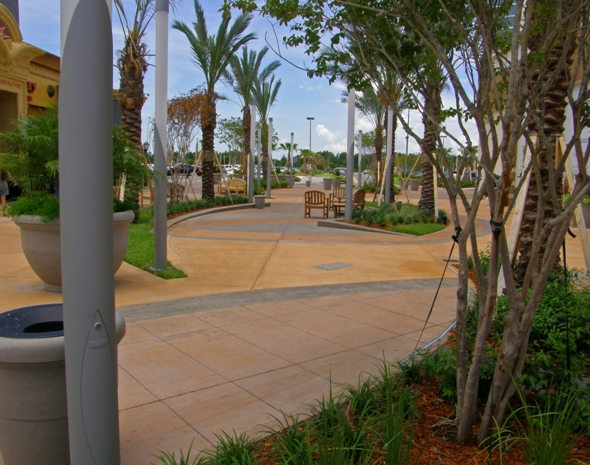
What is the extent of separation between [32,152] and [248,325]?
3.92 m

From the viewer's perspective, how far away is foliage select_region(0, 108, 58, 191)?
7305 millimetres

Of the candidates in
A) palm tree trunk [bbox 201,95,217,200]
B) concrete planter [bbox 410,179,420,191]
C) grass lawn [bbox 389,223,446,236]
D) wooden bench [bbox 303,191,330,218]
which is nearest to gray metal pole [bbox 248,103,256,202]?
palm tree trunk [bbox 201,95,217,200]

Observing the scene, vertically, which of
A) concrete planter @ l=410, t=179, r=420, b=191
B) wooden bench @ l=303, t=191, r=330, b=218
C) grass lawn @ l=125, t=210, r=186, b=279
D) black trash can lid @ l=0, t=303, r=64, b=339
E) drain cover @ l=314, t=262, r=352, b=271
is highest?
concrete planter @ l=410, t=179, r=420, b=191

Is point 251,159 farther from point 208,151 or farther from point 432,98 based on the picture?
point 432,98

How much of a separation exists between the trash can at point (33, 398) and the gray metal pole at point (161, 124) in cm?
609

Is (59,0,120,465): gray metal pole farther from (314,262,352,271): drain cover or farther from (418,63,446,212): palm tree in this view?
(314,262,352,271): drain cover

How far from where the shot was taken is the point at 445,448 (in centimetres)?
346

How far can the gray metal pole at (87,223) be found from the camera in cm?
258

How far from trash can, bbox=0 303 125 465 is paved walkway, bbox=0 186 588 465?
0.56m

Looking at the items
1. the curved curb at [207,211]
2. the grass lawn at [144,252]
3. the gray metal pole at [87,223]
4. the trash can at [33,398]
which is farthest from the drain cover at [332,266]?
the gray metal pole at [87,223]

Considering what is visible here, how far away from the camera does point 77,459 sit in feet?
9.07

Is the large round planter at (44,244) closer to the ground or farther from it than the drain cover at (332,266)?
farther from it

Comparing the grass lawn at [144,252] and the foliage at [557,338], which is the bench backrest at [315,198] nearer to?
the grass lawn at [144,252]

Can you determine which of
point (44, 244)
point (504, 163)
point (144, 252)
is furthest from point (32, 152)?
point (504, 163)
